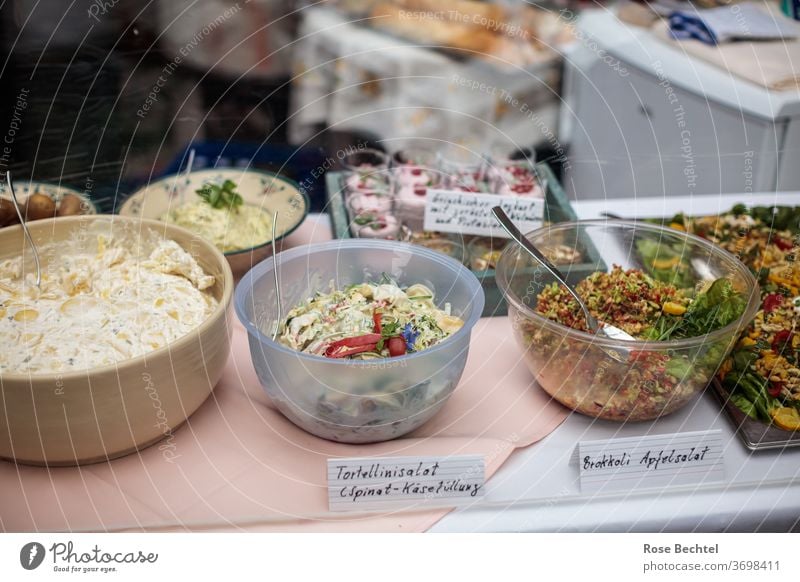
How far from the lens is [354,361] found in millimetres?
647

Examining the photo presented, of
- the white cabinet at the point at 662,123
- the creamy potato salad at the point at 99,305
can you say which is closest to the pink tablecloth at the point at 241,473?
the creamy potato salad at the point at 99,305

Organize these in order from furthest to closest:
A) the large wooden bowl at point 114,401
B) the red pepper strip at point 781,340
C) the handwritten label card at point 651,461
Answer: the red pepper strip at point 781,340, the handwritten label card at point 651,461, the large wooden bowl at point 114,401

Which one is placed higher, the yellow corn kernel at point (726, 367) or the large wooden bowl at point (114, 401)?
the large wooden bowl at point (114, 401)

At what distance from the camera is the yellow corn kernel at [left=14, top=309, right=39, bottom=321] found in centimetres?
69

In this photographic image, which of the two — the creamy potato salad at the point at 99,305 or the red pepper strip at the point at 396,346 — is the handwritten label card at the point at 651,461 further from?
the creamy potato salad at the point at 99,305

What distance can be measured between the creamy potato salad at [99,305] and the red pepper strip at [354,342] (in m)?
0.12

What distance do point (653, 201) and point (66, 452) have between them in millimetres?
900

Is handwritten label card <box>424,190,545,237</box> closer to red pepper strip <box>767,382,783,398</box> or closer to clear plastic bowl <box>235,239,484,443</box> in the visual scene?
clear plastic bowl <box>235,239,484,443</box>

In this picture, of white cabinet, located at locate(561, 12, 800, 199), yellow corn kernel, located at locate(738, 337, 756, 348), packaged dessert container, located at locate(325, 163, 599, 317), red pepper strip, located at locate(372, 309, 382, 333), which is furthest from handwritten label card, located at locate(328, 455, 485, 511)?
white cabinet, located at locate(561, 12, 800, 199)

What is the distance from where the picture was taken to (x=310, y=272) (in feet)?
2.63

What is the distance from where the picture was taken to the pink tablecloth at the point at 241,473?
26.3 inches

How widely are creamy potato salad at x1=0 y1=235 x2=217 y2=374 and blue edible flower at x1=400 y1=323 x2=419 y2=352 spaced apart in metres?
0.18

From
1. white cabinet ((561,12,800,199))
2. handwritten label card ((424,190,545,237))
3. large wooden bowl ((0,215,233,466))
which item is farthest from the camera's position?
white cabinet ((561,12,800,199))
